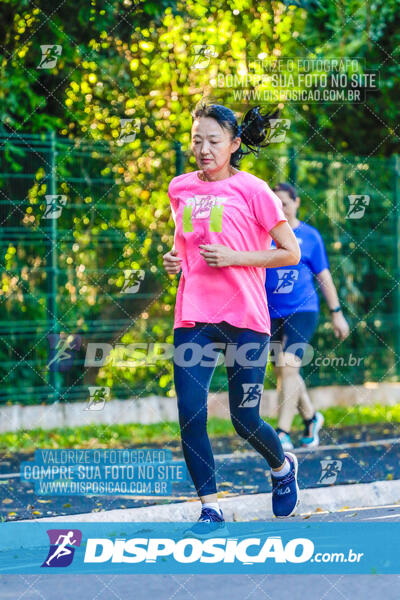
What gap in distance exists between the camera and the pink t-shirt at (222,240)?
19.8ft

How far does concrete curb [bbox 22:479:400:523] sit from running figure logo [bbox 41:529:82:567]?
135 mm

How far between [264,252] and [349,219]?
24.3 feet

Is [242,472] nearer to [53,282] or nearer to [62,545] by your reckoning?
[62,545]

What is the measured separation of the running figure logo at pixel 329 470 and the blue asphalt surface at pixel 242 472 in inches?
0.7

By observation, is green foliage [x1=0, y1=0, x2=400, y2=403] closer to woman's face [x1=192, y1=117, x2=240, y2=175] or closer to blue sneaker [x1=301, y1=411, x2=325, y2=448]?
blue sneaker [x1=301, y1=411, x2=325, y2=448]

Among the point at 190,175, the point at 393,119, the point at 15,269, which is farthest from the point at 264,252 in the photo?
the point at 393,119

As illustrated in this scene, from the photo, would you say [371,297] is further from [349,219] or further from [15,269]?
[15,269]

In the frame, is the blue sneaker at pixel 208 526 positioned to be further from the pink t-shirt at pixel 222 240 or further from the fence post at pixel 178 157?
the fence post at pixel 178 157

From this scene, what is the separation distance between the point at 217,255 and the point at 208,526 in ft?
4.33

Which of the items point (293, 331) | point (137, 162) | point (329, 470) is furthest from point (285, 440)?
point (137, 162)

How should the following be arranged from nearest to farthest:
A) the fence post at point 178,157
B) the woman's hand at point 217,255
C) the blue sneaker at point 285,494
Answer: the woman's hand at point 217,255, the blue sneaker at point 285,494, the fence post at point 178,157

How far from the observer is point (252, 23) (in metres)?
13.4

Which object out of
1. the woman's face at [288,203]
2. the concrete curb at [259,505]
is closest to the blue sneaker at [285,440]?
the concrete curb at [259,505]

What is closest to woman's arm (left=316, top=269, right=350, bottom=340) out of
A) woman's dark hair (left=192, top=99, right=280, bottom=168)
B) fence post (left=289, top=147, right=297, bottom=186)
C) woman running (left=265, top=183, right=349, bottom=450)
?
woman running (left=265, top=183, right=349, bottom=450)
